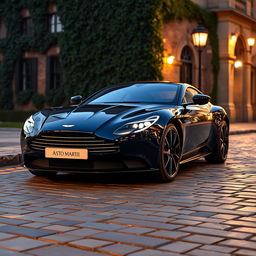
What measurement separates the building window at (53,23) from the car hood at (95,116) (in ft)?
68.8

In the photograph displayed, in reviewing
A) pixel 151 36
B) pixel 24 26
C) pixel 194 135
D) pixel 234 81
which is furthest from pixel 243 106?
pixel 194 135

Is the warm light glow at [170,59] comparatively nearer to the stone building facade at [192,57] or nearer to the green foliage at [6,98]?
the stone building facade at [192,57]

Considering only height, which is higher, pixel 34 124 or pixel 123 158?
pixel 34 124

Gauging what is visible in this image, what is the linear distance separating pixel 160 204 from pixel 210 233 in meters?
1.26

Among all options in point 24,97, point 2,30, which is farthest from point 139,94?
point 2,30

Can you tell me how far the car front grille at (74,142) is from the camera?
6.22 m

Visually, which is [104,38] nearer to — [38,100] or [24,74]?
[38,100]

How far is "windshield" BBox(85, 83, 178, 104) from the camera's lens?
765 centimetres

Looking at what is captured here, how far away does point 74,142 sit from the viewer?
20.8 ft

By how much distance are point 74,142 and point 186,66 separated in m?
22.1

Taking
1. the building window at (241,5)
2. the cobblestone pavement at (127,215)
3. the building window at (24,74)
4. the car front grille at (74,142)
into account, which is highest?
the building window at (241,5)

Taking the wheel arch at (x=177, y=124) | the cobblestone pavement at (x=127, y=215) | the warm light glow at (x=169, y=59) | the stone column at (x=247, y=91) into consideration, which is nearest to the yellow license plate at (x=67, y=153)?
the cobblestone pavement at (x=127, y=215)

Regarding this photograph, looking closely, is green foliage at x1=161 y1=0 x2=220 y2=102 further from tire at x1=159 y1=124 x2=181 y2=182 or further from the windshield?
tire at x1=159 y1=124 x2=181 y2=182

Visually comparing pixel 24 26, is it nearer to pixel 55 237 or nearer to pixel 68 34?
pixel 68 34
